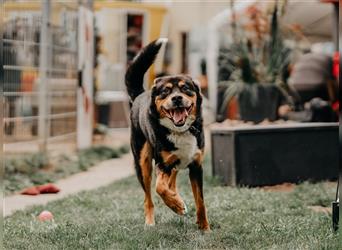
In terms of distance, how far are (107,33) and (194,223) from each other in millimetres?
13122

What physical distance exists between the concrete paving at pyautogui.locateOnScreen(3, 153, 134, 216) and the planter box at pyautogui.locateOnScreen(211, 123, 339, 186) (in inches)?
55.6

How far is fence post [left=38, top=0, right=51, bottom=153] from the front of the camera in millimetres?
9000

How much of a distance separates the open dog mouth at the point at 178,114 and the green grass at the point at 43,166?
308cm

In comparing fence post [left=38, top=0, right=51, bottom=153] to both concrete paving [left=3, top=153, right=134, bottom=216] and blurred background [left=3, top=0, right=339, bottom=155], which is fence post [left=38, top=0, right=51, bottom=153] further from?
concrete paving [left=3, top=153, right=134, bottom=216]

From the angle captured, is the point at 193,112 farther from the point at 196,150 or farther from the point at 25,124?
the point at 25,124

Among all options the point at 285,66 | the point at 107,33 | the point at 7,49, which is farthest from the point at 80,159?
the point at 107,33

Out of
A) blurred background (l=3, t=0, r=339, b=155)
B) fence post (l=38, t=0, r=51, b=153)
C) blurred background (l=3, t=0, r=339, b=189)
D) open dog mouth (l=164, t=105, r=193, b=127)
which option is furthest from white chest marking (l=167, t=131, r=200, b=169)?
fence post (l=38, t=0, r=51, b=153)

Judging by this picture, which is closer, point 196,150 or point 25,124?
point 196,150

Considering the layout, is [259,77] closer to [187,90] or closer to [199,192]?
[199,192]

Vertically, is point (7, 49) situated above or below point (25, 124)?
above

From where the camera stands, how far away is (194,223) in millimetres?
4477

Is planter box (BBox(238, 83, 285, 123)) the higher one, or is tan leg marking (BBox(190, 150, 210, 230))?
planter box (BBox(238, 83, 285, 123))

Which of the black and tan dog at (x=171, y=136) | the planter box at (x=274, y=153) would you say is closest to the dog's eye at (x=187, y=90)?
the black and tan dog at (x=171, y=136)

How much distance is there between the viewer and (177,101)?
13.0 feet
